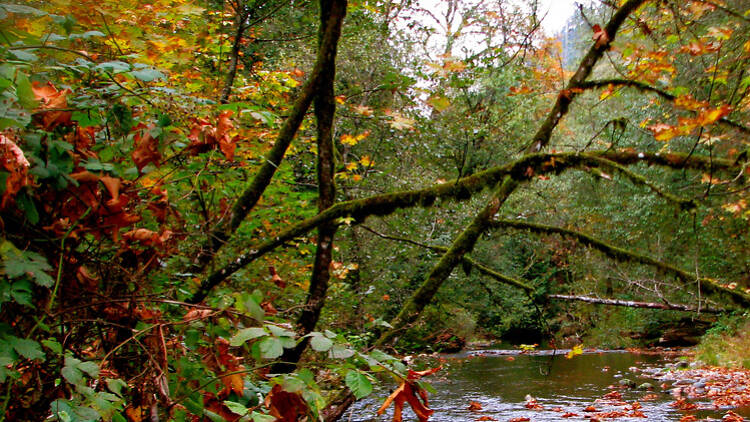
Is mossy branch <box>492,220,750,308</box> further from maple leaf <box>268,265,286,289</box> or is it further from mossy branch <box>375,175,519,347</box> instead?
maple leaf <box>268,265,286,289</box>

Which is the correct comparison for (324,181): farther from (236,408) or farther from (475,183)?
(236,408)

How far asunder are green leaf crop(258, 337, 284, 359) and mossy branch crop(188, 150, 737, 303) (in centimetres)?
169

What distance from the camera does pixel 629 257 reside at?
→ 3.52 meters

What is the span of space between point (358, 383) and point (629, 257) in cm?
288

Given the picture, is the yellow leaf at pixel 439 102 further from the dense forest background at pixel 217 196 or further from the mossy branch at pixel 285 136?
the mossy branch at pixel 285 136

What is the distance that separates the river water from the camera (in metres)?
5.87

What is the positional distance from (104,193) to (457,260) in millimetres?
2418

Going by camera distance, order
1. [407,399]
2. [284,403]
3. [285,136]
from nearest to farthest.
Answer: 1. [407,399]
2. [284,403]
3. [285,136]

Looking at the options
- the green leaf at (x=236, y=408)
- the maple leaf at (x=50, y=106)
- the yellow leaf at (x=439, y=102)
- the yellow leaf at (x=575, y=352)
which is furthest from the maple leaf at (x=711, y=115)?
the maple leaf at (x=50, y=106)

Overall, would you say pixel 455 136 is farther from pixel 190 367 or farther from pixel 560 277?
pixel 560 277

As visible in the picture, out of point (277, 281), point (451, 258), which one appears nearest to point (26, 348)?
point (277, 281)

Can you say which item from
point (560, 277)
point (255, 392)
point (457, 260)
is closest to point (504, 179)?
point (457, 260)

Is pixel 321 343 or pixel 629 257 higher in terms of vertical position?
pixel 629 257

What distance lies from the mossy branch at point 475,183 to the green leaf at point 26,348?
5.76 feet
